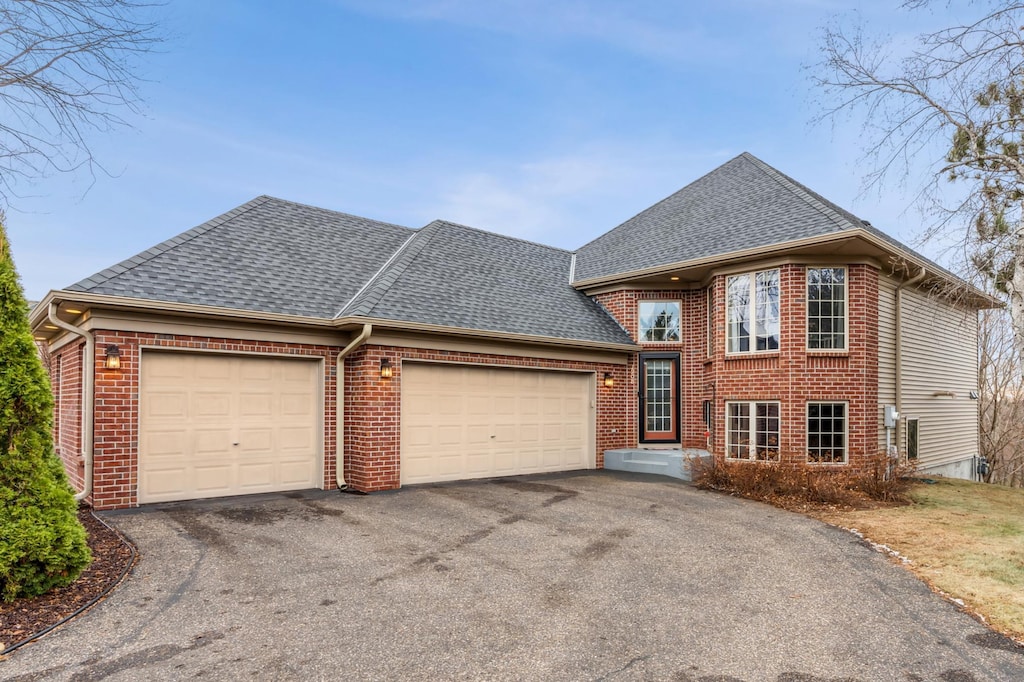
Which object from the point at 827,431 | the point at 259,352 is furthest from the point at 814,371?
the point at 259,352

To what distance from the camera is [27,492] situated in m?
4.94

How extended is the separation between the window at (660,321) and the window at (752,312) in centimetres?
175

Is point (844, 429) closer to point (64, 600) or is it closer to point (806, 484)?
point (806, 484)

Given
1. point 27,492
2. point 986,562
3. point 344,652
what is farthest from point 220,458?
point 986,562

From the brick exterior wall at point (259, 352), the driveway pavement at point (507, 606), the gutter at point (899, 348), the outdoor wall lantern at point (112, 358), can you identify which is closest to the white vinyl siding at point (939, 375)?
the gutter at point (899, 348)

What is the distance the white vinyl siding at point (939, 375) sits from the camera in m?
13.0

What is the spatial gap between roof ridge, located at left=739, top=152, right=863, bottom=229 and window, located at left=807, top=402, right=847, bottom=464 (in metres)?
3.46

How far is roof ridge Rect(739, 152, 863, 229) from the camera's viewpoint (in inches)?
436

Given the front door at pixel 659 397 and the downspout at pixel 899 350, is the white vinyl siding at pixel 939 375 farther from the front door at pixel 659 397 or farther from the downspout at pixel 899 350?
the front door at pixel 659 397

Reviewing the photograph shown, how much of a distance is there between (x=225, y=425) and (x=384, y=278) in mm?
3989

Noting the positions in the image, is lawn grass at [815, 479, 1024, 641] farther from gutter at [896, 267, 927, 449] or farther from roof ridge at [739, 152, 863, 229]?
roof ridge at [739, 152, 863, 229]

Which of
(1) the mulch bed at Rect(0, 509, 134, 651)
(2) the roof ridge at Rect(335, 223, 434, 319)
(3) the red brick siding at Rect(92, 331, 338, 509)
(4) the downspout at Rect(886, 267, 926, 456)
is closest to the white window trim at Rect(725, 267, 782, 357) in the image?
(4) the downspout at Rect(886, 267, 926, 456)

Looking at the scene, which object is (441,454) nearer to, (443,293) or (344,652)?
(443,293)

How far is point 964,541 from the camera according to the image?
720cm
